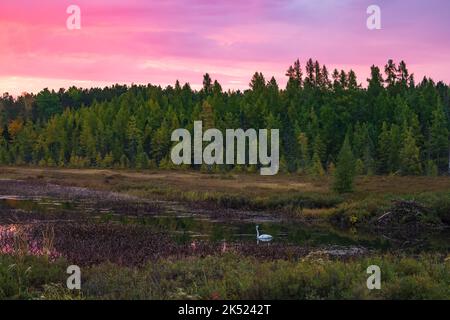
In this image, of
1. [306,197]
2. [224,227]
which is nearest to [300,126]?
[306,197]

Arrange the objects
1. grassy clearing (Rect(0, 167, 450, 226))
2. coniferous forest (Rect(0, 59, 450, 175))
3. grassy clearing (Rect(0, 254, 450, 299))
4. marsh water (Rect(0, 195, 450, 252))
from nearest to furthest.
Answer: grassy clearing (Rect(0, 254, 450, 299)), marsh water (Rect(0, 195, 450, 252)), grassy clearing (Rect(0, 167, 450, 226)), coniferous forest (Rect(0, 59, 450, 175))

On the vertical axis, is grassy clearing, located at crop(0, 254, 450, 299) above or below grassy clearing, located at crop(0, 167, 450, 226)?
above

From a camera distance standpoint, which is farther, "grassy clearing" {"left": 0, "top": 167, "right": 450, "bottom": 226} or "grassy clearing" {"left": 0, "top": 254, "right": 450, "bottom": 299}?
"grassy clearing" {"left": 0, "top": 167, "right": 450, "bottom": 226}

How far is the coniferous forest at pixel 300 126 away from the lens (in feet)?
253

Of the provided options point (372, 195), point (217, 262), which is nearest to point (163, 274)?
point (217, 262)

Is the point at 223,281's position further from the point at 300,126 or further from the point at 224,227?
the point at 300,126

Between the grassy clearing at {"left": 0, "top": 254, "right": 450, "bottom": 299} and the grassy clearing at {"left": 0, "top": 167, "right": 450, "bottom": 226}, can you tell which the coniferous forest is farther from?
the grassy clearing at {"left": 0, "top": 254, "right": 450, "bottom": 299}

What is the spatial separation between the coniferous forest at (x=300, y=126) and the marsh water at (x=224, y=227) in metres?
38.8

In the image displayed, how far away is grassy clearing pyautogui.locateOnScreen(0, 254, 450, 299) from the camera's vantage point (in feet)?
32.7

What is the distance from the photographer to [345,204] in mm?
35562

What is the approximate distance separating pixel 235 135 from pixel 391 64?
46.8 metres

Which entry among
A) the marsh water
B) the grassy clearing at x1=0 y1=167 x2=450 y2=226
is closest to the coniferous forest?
the grassy clearing at x1=0 y1=167 x2=450 y2=226

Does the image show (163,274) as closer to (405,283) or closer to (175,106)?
(405,283)

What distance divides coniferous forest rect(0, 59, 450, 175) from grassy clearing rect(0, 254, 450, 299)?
186ft
